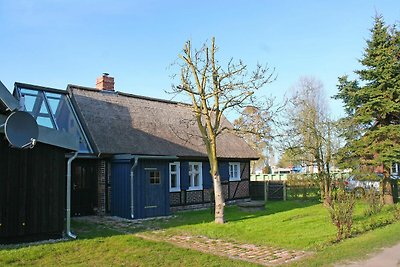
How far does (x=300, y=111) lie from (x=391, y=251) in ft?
56.6

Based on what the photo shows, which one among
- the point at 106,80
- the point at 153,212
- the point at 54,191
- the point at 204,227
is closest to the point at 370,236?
the point at 204,227

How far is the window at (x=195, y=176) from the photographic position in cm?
1836

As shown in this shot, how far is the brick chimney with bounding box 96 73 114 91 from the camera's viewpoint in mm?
18906

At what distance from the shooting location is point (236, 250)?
888 centimetres

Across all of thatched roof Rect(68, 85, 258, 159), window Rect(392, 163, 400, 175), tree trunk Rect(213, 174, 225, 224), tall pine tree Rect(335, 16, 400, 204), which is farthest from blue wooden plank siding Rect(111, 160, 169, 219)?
window Rect(392, 163, 400, 175)

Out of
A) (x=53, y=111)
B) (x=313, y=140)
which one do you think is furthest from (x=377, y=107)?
(x=53, y=111)

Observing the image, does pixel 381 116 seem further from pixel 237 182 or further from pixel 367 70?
pixel 237 182

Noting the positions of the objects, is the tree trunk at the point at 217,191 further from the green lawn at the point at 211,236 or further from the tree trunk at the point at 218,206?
the green lawn at the point at 211,236

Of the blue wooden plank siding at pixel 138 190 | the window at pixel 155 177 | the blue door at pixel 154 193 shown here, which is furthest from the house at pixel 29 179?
the window at pixel 155 177

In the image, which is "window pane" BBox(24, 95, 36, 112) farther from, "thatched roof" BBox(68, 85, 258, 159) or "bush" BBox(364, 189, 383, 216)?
"bush" BBox(364, 189, 383, 216)

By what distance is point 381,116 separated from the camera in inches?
745

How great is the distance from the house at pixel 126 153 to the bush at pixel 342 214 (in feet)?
20.6

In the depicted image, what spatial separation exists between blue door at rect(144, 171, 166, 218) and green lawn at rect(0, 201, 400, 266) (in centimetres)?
81

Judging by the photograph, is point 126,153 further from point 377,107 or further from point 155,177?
point 377,107
